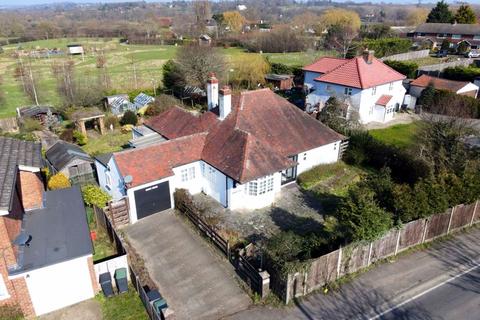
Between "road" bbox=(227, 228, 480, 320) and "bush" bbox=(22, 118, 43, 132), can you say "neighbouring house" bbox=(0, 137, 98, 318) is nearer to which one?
"road" bbox=(227, 228, 480, 320)

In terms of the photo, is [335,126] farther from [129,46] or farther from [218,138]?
[129,46]

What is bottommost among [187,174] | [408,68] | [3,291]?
[3,291]

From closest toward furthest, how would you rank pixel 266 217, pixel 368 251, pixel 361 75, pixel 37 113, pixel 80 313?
pixel 80 313, pixel 368 251, pixel 266 217, pixel 361 75, pixel 37 113

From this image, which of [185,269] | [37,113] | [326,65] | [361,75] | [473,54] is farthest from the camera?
[473,54]

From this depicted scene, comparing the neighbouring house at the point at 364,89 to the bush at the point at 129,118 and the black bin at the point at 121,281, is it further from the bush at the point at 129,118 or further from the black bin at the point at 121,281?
the black bin at the point at 121,281

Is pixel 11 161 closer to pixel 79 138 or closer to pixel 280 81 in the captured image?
pixel 79 138

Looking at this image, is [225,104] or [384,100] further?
[384,100]

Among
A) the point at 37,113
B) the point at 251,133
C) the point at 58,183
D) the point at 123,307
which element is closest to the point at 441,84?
the point at 251,133

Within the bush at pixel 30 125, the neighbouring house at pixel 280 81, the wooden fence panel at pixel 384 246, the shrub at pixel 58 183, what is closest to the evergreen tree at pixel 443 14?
the neighbouring house at pixel 280 81

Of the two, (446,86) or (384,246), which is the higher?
(446,86)
